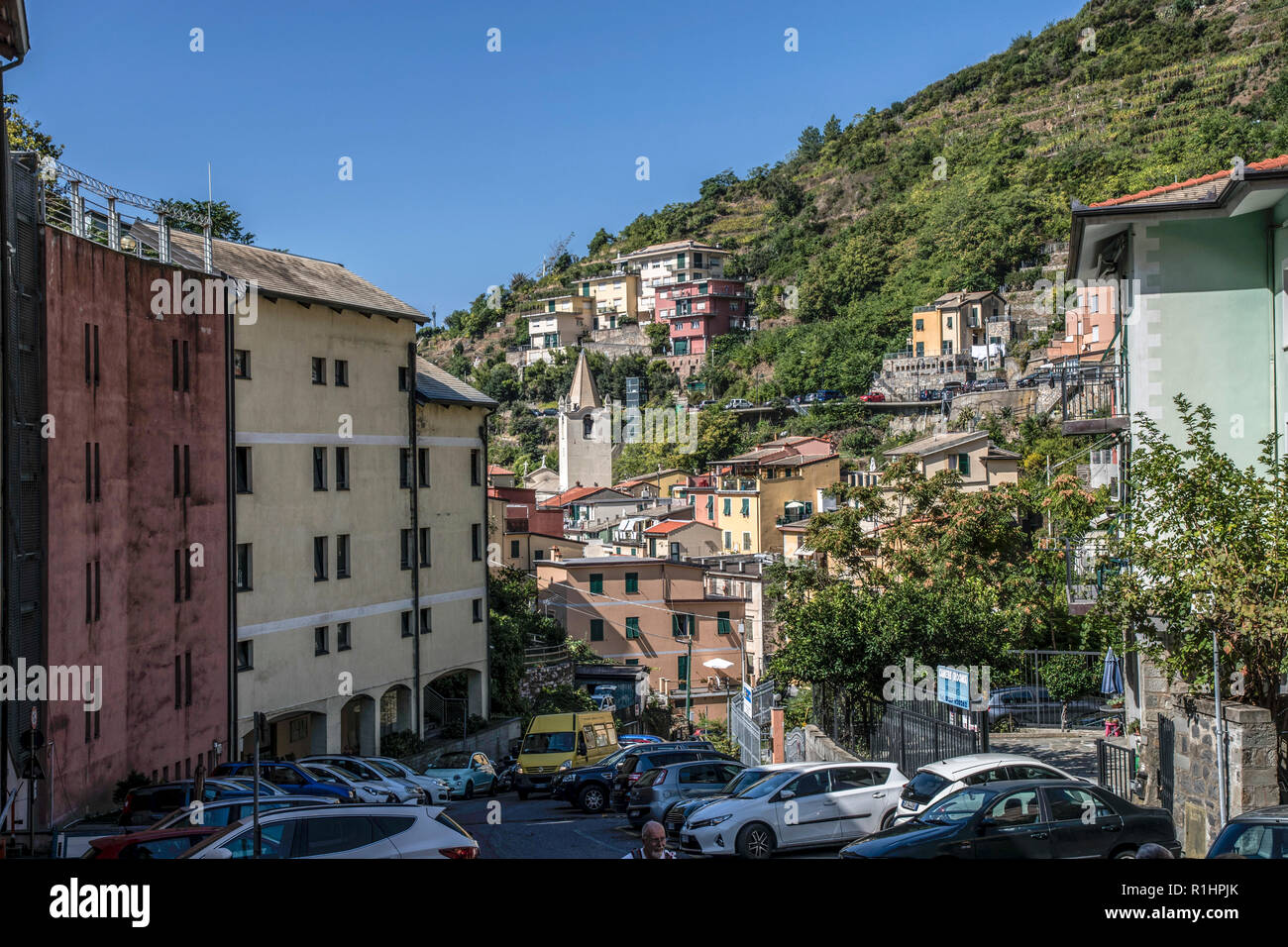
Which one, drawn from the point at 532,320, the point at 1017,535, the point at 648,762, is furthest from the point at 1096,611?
the point at 532,320

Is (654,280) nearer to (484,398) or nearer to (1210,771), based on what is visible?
(484,398)

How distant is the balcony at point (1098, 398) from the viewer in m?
21.0

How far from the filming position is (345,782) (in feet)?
70.0

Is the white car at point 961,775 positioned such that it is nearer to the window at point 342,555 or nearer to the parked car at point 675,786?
the parked car at point 675,786

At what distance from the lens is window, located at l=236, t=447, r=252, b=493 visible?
29742 millimetres

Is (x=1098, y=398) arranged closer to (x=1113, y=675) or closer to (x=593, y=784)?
(x=1113, y=675)

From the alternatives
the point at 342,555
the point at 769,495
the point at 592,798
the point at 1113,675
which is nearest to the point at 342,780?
the point at 592,798

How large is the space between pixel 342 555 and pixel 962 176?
121 m

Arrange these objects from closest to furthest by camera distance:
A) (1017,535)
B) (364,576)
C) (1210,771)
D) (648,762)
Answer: (1210,771) → (648,762) → (364,576) → (1017,535)

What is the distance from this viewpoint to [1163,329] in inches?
727

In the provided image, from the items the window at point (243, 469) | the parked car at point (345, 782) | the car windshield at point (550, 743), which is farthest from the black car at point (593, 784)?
the window at point (243, 469)

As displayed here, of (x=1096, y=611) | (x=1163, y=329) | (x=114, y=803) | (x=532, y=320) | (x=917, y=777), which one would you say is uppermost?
(x=532, y=320)

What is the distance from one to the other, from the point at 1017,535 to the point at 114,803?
26.8 metres

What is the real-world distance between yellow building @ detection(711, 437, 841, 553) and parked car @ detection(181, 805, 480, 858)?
58751 millimetres
